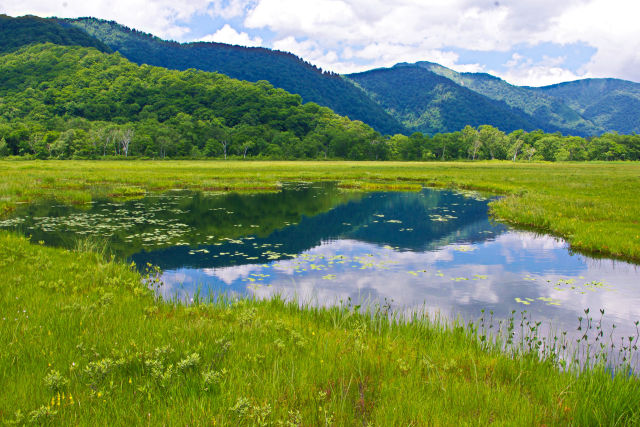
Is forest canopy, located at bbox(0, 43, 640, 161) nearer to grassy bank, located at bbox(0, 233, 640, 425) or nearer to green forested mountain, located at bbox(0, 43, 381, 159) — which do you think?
green forested mountain, located at bbox(0, 43, 381, 159)

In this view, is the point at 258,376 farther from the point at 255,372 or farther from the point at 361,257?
the point at 361,257

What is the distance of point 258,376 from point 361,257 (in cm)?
1214

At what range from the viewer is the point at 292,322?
8.13m

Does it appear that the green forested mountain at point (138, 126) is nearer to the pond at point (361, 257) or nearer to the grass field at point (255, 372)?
the pond at point (361, 257)

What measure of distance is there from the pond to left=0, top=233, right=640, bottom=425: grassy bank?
325 cm

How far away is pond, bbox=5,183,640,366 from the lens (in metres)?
11.5

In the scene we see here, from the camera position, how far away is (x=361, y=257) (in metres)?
17.0

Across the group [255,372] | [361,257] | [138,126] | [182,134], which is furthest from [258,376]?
[138,126]

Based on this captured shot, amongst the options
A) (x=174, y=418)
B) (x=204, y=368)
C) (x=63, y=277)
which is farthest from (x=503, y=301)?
(x=63, y=277)

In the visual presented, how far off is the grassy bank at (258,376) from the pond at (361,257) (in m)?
3.25

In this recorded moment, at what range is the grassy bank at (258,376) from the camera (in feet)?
14.5

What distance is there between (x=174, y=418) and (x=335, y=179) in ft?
190

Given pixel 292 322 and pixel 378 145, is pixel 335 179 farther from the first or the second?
pixel 378 145

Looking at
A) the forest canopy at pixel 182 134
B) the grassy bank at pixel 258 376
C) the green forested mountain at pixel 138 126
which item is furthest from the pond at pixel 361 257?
the forest canopy at pixel 182 134
